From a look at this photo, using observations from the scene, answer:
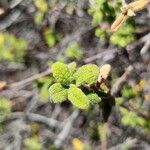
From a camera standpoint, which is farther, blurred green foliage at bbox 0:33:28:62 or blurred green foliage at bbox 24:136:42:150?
blurred green foliage at bbox 0:33:28:62

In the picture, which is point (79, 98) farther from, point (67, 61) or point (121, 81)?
point (67, 61)

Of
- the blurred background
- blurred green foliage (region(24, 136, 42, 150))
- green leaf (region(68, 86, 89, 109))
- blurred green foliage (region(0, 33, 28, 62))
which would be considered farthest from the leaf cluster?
blurred green foliage (region(0, 33, 28, 62))

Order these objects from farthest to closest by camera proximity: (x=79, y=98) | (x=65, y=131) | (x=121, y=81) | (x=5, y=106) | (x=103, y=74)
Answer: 1. (x=5, y=106)
2. (x=65, y=131)
3. (x=121, y=81)
4. (x=103, y=74)
5. (x=79, y=98)

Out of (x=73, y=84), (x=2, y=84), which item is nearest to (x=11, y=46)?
(x=2, y=84)

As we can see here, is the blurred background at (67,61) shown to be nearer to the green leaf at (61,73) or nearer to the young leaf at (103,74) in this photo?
the young leaf at (103,74)

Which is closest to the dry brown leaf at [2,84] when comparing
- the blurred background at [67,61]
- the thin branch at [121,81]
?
the blurred background at [67,61]

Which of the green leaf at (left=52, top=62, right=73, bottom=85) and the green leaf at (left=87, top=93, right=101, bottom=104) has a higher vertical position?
the green leaf at (left=52, top=62, right=73, bottom=85)

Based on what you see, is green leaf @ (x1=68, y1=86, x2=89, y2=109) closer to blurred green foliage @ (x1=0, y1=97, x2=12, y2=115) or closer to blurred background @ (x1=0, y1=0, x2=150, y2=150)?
blurred background @ (x1=0, y1=0, x2=150, y2=150)
